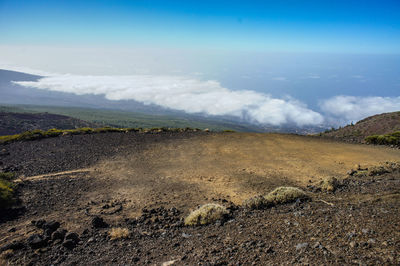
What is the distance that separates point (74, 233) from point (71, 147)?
1012 centimetres

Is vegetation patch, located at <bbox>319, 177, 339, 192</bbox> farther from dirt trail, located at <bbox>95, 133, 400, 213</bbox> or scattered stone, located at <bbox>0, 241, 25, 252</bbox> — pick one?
scattered stone, located at <bbox>0, 241, 25, 252</bbox>

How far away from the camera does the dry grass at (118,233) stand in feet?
20.5

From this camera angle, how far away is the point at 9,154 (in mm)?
13766

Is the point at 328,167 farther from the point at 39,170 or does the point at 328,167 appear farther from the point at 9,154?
the point at 9,154

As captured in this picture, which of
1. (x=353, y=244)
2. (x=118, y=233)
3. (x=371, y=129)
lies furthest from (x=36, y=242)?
(x=371, y=129)

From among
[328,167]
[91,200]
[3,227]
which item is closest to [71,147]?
[91,200]

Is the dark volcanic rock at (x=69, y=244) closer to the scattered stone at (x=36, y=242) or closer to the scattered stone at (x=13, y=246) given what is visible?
the scattered stone at (x=36, y=242)

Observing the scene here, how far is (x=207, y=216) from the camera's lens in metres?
6.99

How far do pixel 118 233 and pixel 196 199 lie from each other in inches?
131

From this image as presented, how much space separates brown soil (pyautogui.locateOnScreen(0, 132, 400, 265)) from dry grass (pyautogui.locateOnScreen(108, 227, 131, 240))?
141 mm

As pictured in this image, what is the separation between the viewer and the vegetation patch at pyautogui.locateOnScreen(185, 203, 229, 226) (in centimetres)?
690

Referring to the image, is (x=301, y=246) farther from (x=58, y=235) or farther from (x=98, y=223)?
(x=58, y=235)

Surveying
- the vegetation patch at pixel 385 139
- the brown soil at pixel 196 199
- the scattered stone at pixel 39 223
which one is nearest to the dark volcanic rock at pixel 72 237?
the brown soil at pixel 196 199

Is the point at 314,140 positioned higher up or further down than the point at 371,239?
higher up
